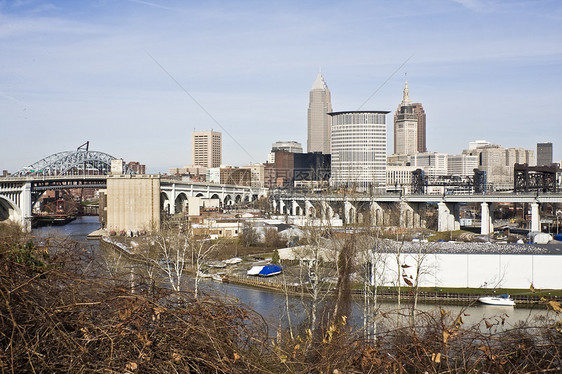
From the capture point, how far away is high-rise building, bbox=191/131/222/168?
105m

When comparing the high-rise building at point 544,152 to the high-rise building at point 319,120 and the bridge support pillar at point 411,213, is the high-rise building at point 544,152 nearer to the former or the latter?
the high-rise building at point 319,120

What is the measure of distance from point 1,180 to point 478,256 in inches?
1020

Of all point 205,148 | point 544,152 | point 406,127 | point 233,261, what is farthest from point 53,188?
point 544,152

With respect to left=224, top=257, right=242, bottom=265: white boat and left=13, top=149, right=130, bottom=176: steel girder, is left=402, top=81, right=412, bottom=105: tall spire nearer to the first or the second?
left=13, top=149, right=130, bottom=176: steel girder

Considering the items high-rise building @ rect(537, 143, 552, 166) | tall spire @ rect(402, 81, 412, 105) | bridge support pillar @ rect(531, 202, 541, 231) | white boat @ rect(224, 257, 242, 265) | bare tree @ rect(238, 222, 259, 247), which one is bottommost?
white boat @ rect(224, 257, 242, 265)

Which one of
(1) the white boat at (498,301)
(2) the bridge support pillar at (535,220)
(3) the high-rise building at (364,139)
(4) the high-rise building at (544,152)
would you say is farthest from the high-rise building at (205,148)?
(1) the white boat at (498,301)

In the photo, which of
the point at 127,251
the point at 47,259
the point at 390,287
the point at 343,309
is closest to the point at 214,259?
the point at 127,251

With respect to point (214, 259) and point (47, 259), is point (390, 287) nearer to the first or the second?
point (214, 259)

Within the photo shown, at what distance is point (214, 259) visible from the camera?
1827 centimetres

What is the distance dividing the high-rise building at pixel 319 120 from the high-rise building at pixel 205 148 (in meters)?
24.7

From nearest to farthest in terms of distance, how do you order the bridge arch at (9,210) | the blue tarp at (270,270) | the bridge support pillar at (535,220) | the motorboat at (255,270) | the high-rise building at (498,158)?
the blue tarp at (270,270)
the motorboat at (255,270)
the bridge support pillar at (535,220)
the bridge arch at (9,210)
the high-rise building at (498,158)

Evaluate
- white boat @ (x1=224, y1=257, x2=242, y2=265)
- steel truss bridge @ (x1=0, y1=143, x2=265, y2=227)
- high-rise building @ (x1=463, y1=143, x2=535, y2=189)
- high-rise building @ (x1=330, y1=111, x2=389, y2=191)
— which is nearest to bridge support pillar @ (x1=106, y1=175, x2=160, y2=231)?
steel truss bridge @ (x1=0, y1=143, x2=265, y2=227)

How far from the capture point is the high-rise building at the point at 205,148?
4131 inches

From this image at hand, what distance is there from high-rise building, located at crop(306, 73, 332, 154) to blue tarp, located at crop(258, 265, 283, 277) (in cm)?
10689
